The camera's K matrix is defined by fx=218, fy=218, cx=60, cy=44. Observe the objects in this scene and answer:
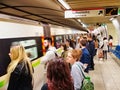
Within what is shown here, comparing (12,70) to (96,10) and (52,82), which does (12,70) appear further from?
(96,10)

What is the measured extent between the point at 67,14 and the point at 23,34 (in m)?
2.68

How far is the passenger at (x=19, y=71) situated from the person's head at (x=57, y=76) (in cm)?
134

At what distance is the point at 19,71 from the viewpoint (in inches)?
137

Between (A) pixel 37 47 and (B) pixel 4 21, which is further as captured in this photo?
(A) pixel 37 47

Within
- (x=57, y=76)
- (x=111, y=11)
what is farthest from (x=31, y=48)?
(x=57, y=76)

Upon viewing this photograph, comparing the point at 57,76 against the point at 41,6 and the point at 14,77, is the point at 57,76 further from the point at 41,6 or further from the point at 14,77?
the point at 41,6

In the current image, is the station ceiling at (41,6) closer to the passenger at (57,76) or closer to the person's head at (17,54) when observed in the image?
the person's head at (17,54)

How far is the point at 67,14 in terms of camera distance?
7.94m

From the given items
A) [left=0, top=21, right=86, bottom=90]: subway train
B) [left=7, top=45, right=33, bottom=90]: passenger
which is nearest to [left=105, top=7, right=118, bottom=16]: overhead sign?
[left=0, top=21, right=86, bottom=90]: subway train

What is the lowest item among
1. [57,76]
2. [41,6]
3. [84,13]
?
[57,76]

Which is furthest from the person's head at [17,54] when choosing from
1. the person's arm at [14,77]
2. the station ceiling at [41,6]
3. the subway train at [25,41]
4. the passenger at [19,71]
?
the station ceiling at [41,6]

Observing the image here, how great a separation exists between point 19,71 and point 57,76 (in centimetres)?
140

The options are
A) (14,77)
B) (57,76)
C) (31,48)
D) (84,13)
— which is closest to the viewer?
(57,76)

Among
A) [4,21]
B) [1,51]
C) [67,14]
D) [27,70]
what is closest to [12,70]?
[27,70]
